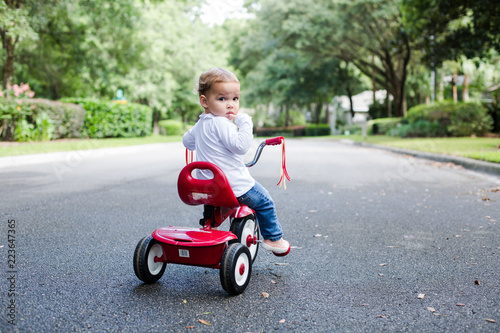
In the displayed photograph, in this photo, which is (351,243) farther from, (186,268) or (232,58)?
(232,58)

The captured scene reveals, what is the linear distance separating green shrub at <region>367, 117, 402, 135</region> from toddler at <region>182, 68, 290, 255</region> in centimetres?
2560

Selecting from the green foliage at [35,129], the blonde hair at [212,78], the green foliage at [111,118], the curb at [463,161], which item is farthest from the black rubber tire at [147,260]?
the green foliage at [111,118]

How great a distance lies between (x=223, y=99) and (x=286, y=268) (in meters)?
1.34

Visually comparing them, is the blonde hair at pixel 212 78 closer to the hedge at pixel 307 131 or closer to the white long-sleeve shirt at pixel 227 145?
the white long-sleeve shirt at pixel 227 145

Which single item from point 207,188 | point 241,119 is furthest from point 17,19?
point 207,188

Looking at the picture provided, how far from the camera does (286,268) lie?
3.38m

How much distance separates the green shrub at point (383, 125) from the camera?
90.5 ft

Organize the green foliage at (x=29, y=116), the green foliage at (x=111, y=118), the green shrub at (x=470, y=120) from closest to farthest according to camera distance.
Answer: the green foliage at (x=29, y=116) → the green foliage at (x=111, y=118) → the green shrub at (x=470, y=120)

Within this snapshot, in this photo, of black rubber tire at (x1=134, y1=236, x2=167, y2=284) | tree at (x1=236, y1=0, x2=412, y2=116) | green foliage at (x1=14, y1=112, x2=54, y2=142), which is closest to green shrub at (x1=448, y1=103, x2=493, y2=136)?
tree at (x1=236, y1=0, x2=412, y2=116)

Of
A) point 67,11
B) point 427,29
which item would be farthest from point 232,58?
point 427,29

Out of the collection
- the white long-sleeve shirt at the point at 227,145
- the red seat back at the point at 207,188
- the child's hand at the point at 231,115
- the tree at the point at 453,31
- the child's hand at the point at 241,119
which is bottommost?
the red seat back at the point at 207,188

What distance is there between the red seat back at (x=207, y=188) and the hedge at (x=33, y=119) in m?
13.7

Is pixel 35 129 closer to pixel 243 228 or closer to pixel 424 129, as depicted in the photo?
pixel 243 228

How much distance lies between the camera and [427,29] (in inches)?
637
